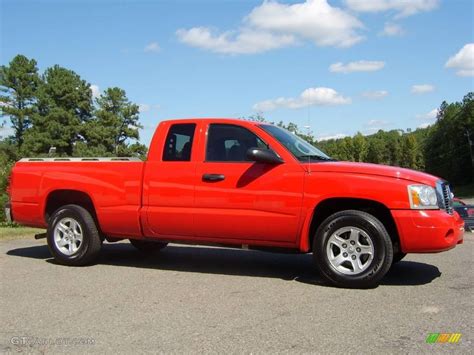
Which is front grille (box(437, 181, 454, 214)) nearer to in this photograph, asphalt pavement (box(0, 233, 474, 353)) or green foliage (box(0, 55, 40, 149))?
asphalt pavement (box(0, 233, 474, 353))

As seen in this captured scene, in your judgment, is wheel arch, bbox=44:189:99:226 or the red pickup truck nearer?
the red pickup truck

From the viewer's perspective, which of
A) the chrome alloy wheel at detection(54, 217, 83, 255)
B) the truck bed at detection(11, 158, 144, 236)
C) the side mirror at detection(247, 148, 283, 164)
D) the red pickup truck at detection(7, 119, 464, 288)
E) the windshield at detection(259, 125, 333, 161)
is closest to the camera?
the red pickup truck at detection(7, 119, 464, 288)

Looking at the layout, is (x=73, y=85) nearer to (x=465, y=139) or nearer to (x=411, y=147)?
(x=465, y=139)

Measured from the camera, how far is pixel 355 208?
19.7ft

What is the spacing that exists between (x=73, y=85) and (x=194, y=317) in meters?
71.0

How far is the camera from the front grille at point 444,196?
19.1 feet

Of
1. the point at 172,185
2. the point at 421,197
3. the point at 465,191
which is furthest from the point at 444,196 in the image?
the point at 465,191

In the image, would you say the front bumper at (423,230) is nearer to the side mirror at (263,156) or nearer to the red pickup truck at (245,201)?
the red pickup truck at (245,201)

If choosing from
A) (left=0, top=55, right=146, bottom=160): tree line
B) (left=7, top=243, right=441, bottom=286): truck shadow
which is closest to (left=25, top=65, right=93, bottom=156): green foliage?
(left=0, top=55, right=146, bottom=160): tree line

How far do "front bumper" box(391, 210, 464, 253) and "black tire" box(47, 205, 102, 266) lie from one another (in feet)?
12.9

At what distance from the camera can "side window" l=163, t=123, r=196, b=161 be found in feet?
22.2

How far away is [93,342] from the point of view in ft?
13.8

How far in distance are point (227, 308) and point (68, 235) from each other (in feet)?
10.8

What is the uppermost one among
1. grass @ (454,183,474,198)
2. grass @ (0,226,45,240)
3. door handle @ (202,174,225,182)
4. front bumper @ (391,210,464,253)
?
door handle @ (202,174,225,182)
